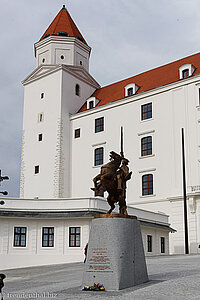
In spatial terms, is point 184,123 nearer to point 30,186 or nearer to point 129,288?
point 30,186

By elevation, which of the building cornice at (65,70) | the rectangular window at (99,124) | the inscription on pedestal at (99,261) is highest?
the building cornice at (65,70)

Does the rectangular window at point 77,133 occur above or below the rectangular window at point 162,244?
above

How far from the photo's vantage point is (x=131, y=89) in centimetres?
4441

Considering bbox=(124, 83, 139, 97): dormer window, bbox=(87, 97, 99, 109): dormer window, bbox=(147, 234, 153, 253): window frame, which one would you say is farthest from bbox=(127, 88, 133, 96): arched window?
bbox=(147, 234, 153, 253): window frame

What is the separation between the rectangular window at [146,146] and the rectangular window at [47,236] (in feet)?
46.6

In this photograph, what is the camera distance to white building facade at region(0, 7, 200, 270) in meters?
36.4

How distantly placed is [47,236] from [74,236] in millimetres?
1958

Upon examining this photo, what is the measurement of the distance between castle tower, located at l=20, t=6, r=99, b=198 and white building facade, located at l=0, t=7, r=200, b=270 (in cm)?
11

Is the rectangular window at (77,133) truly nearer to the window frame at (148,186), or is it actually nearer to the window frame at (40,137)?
the window frame at (40,137)

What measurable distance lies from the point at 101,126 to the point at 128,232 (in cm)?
3264

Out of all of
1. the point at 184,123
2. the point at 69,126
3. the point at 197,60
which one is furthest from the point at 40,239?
the point at 197,60

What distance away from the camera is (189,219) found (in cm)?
3550

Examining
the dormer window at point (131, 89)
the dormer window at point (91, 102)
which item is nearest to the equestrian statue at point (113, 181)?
the dormer window at point (131, 89)

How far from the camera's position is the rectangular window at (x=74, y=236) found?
29.1 meters
